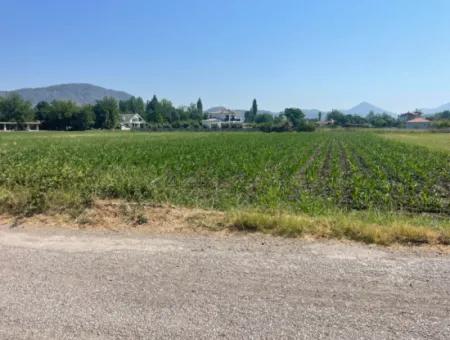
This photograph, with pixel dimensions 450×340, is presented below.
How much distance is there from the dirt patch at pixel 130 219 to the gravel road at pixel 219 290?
0.71m

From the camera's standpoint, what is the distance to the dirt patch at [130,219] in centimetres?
658

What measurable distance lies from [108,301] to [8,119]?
139m

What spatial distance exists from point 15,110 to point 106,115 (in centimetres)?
2813

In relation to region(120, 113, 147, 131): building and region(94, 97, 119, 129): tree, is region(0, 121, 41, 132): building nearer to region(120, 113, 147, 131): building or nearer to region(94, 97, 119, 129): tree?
region(94, 97, 119, 129): tree

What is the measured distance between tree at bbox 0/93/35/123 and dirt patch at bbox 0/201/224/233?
131 meters

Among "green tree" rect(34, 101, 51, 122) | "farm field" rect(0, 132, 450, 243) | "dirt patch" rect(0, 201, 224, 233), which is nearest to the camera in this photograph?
"dirt patch" rect(0, 201, 224, 233)

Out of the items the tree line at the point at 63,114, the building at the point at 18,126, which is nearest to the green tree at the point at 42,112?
the tree line at the point at 63,114

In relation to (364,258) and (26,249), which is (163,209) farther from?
(364,258)

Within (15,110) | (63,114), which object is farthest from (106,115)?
(15,110)

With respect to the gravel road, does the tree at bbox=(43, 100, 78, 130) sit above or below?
above

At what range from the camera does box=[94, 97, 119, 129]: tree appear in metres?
130

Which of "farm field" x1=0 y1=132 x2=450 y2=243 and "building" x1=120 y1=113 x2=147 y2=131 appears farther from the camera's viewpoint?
"building" x1=120 y1=113 x2=147 y2=131

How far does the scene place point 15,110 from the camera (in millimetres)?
120938

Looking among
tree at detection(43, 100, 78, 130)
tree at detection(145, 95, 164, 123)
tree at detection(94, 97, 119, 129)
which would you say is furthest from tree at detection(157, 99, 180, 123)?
tree at detection(43, 100, 78, 130)
